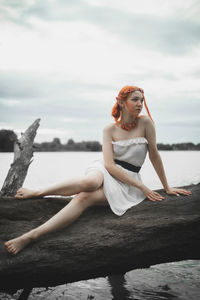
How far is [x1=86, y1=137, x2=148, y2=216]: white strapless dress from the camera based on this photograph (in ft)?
15.2

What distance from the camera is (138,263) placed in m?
4.38

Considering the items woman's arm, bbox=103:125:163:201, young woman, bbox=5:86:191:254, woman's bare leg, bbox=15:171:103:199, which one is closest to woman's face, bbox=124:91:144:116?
young woman, bbox=5:86:191:254

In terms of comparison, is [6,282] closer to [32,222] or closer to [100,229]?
[32,222]

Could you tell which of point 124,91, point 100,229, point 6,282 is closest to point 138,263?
point 100,229

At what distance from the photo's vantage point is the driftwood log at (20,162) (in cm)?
740

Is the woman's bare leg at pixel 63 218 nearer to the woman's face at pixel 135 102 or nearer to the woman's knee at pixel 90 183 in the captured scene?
the woman's knee at pixel 90 183

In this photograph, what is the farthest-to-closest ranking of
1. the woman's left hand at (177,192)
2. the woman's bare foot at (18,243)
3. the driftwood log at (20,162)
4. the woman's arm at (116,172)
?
the driftwood log at (20,162) → the woman's left hand at (177,192) → the woman's arm at (116,172) → the woman's bare foot at (18,243)

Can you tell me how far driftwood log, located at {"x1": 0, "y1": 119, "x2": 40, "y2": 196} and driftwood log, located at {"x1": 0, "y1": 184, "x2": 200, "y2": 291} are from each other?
3.06m

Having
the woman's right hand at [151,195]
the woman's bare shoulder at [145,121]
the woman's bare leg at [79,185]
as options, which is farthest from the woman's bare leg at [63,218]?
the woman's bare shoulder at [145,121]

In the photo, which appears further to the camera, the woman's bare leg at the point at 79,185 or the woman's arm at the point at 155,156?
the woman's arm at the point at 155,156

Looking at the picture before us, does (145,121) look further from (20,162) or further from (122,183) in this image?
(20,162)

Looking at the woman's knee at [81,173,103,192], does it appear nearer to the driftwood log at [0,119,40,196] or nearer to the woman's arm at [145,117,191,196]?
the woman's arm at [145,117,191,196]

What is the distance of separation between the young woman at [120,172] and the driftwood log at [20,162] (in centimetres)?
259

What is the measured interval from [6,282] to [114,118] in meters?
3.20
